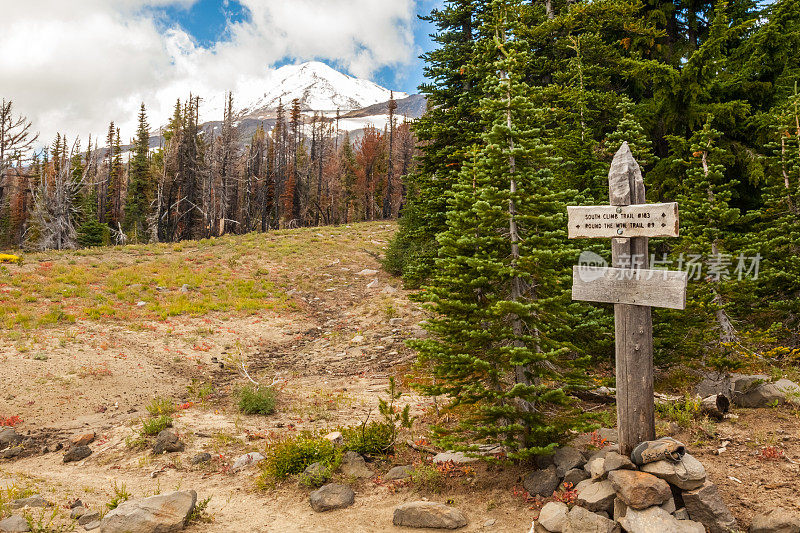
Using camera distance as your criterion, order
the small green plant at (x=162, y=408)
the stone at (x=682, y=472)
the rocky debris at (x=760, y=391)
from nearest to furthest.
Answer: the stone at (x=682, y=472) → the rocky debris at (x=760, y=391) → the small green plant at (x=162, y=408)

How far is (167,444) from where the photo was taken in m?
8.37

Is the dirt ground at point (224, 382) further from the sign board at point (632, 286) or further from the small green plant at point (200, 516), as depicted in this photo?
the sign board at point (632, 286)

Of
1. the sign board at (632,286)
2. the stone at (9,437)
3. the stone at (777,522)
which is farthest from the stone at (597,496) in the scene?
the stone at (9,437)

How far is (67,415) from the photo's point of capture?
412 inches

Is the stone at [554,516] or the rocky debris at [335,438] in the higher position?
the stone at [554,516]

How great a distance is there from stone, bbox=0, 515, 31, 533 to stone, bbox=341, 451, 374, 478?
13.1 ft

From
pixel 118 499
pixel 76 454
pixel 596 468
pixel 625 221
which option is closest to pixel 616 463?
pixel 596 468

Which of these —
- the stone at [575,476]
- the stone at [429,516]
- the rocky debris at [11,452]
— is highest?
the stone at [575,476]

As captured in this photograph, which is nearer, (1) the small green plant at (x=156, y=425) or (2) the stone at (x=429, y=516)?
(2) the stone at (x=429, y=516)

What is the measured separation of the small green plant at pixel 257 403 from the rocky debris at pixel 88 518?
15.4 ft

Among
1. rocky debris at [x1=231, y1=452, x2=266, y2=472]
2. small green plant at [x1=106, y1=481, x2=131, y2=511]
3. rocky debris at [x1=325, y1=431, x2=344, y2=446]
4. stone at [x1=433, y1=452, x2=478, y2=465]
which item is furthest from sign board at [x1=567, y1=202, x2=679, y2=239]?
small green plant at [x1=106, y1=481, x2=131, y2=511]

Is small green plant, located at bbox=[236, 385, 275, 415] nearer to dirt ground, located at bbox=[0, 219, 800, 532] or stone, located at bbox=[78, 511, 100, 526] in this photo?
dirt ground, located at bbox=[0, 219, 800, 532]

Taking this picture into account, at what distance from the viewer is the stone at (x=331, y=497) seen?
5992 millimetres

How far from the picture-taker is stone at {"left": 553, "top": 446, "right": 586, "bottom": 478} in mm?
5699
